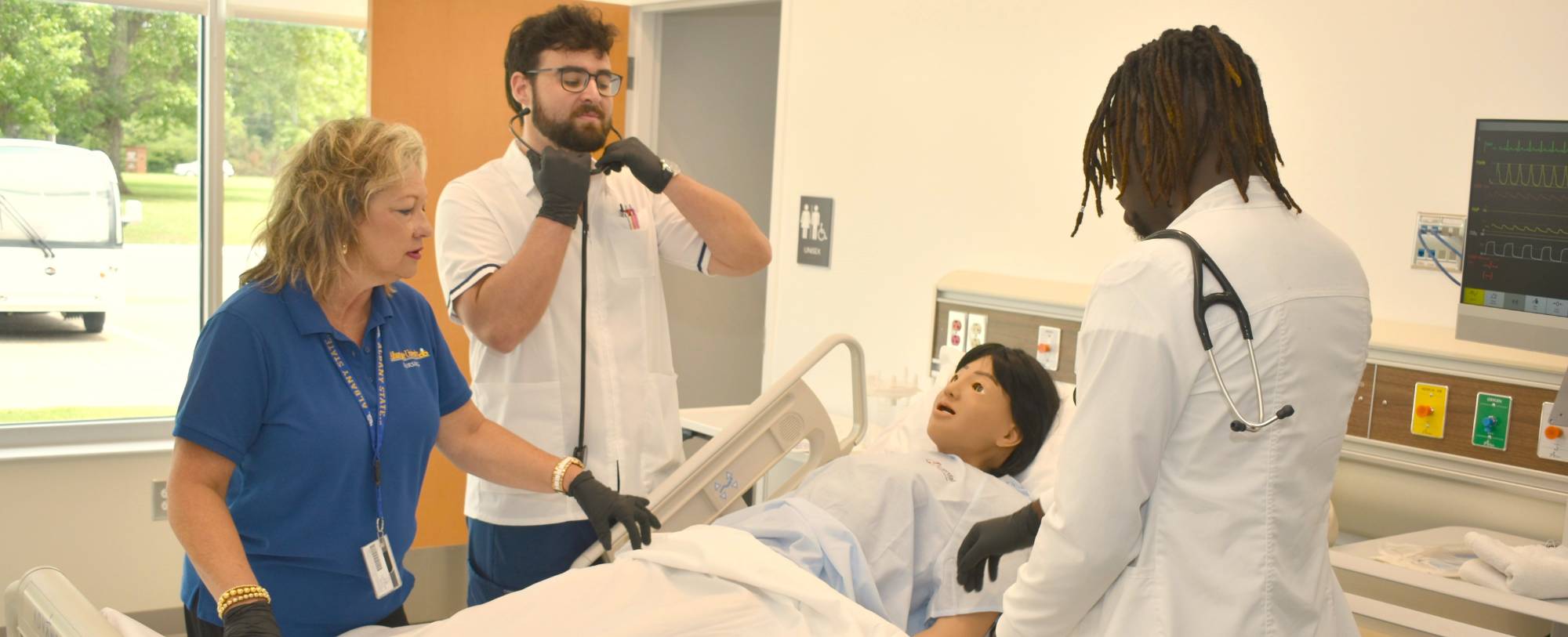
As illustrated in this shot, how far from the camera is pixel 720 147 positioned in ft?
16.4

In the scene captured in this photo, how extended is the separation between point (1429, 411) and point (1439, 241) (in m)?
0.43

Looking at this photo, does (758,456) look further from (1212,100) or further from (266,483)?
(1212,100)

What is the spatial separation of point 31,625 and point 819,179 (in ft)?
9.53

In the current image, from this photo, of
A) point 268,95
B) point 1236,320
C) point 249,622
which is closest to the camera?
point 1236,320

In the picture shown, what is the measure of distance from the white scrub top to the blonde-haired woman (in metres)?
0.41

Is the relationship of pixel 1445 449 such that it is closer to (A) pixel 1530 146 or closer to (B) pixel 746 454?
(A) pixel 1530 146

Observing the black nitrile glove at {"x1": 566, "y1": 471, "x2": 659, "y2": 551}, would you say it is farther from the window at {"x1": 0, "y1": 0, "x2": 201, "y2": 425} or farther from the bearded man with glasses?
the window at {"x1": 0, "y1": 0, "x2": 201, "y2": 425}

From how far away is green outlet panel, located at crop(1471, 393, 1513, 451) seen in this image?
2340mm

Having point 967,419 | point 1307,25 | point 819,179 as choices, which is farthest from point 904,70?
point 967,419

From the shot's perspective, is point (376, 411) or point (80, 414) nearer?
point (376, 411)

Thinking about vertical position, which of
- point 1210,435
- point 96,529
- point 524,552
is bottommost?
point 96,529

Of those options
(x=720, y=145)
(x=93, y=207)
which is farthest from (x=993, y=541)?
(x=93, y=207)

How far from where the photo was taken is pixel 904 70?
3.79 m

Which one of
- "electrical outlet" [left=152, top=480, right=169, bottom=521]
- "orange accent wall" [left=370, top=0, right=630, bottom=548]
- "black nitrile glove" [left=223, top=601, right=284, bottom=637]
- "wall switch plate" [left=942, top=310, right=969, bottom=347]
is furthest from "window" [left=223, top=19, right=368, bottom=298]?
"black nitrile glove" [left=223, top=601, right=284, bottom=637]
